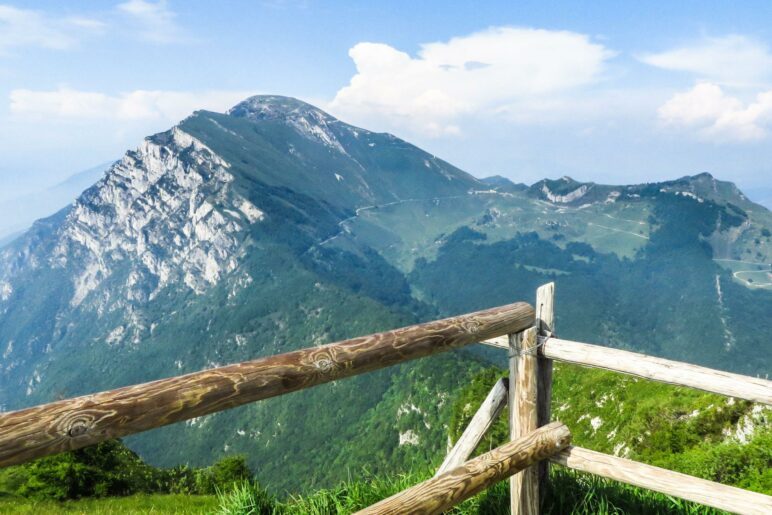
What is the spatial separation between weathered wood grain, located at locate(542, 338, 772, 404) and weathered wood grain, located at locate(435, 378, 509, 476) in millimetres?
587

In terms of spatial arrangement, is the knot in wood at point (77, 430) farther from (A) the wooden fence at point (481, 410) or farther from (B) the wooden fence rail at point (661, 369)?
(B) the wooden fence rail at point (661, 369)

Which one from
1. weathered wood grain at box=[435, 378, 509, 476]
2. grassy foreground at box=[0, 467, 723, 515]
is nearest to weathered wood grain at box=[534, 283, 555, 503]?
weathered wood grain at box=[435, 378, 509, 476]

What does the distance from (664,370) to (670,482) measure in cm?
89

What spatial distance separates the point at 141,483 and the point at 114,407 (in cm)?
1521

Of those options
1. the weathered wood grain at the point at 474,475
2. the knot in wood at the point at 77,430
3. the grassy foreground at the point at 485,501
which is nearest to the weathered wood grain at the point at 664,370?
the weathered wood grain at the point at 474,475

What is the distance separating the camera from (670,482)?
447 centimetres

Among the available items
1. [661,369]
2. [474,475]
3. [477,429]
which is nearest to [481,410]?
[477,429]

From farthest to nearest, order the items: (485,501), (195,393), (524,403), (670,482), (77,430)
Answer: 1. (485,501)
2. (524,403)
3. (670,482)
4. (195,393)
5. (77,430)

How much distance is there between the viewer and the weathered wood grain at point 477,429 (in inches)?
191

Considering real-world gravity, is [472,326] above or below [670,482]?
above

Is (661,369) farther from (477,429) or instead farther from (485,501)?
(485,501)

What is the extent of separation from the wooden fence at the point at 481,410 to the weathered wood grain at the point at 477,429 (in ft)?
0.04

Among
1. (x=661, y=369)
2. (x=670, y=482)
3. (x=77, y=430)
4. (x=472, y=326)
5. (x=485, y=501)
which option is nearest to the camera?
(x=77, y=430)

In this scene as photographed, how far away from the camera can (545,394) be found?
521cm
